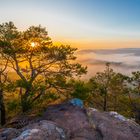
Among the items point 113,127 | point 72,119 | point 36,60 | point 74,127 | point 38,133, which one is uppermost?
point 36,60

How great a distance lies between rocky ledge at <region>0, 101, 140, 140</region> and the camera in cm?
1762

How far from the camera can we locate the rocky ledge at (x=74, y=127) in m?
17.6

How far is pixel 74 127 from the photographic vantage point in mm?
19422

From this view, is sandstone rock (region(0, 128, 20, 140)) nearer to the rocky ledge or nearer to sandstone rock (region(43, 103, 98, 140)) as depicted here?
the rocky ledge

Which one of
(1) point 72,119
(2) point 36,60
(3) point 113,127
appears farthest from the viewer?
(2) point 36,60

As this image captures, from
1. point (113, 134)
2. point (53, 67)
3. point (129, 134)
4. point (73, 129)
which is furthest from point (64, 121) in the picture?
point (53, 67)

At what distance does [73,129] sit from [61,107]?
12.0ft

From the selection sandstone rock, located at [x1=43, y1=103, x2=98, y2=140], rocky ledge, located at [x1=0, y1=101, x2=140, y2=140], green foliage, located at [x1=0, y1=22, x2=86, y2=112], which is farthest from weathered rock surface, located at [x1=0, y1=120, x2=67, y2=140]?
green foliage, located at [x1=0, y1=22, x2=86, y2=112]

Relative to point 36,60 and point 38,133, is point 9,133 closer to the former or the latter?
point 38,133

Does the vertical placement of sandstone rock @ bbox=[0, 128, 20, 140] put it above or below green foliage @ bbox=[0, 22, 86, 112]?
below

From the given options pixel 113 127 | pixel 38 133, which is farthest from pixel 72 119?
pixel 38 133

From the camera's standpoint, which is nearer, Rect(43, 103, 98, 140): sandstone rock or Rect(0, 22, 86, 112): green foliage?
Result: Rect(43, 103, 98, 140): sandstone rock

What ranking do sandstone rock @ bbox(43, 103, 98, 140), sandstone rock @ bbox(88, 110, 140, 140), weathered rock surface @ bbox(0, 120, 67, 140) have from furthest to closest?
sandstone rock @ bbox(88, 110, 140, 140)
sandstone rock @ bbox(43, 103, 98, 140)
weathered rock surface @ bbox(0, 120, 67, 140)

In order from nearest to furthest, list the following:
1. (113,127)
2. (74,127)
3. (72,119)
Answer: (74,127) → (113,127) → (72,119)
